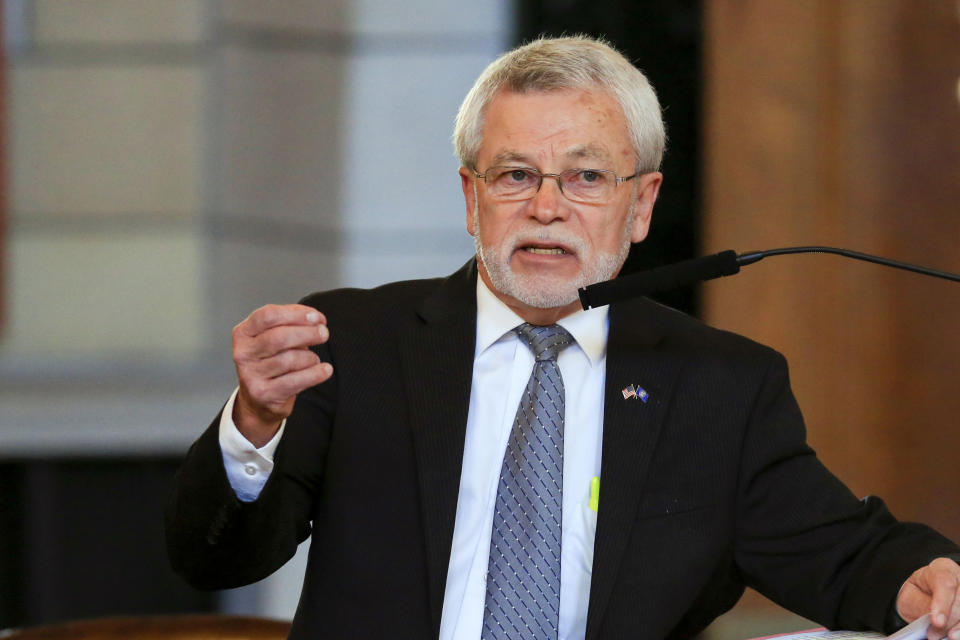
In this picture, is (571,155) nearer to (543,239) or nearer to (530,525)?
(543,239)

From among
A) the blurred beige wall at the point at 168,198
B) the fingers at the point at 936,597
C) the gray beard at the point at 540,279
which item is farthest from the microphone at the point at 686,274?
the blurred beige wall at the point at 168,198

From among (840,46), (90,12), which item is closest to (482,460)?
(840,46)

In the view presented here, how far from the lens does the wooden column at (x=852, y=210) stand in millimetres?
3221

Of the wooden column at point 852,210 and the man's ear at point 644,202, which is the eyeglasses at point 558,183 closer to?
the man's ear at point 644,202

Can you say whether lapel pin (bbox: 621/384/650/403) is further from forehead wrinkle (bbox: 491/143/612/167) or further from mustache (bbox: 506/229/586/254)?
forehead wrinkle (bbox: 491/143/612/167)

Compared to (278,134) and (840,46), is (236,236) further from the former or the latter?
(840,46)

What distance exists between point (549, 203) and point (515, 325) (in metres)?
0.20

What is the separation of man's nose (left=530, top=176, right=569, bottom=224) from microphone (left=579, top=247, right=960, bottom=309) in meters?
0.28

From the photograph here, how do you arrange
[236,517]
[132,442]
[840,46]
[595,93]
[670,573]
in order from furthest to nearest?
[132,442]
[840,46]
[595,93]
[670,573]
[236,517]

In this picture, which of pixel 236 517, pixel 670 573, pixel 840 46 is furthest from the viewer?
pixel 840 46

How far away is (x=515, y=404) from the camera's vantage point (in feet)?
6.38

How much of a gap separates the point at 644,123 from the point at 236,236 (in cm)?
195

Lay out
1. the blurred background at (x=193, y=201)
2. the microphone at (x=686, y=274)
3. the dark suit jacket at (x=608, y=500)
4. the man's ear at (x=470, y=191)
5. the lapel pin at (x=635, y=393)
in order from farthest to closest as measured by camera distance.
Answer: the blurred background at (x=193, y=201) < the man's ear at (x=470, y=191) < the lapel pin at (x=635, y=393) < the dark suit jacket at (x=608, y=500) < the microphone at (x=686, y=274)

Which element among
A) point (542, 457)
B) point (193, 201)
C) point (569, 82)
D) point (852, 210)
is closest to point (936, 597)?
point (542, 457)
